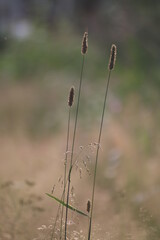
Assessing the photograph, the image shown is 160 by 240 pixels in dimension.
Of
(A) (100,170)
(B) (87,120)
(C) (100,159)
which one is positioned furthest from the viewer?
(B) (87,120)

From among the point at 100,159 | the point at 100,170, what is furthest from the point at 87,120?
the point at 100,170

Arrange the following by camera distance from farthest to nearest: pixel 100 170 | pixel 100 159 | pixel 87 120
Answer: pixel 87 120, pixel 100 159, pixel 100 170

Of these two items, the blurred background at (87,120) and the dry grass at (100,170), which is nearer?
the dry grass at (100,170)

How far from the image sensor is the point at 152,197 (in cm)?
260

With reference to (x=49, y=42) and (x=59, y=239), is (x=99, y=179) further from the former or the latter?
(x=49, y=42)

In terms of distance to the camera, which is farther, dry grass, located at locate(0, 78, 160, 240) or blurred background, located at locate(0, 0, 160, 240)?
blurred background, located at locate(0, 0, 160, 240)

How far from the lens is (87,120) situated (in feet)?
13.4

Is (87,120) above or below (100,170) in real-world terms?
above

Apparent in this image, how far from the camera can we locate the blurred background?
2.35 metres

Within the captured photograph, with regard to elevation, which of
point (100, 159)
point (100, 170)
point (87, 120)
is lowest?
point (100, 170)

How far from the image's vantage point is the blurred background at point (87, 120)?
2354mm

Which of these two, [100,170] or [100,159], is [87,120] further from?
[100,170]

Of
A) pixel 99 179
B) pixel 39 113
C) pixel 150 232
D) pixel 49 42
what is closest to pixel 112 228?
pixel 150 232

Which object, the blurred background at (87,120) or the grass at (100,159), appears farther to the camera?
the blurred background at (87,120)
